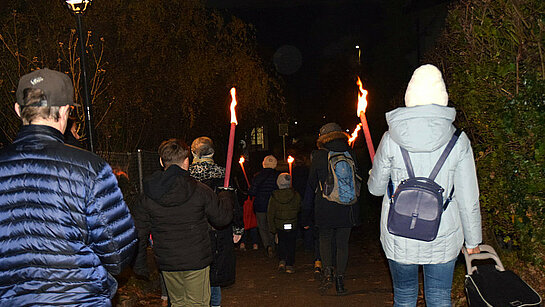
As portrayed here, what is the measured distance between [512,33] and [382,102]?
65.1 ft

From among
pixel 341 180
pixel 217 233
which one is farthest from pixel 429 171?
pixel 341 180

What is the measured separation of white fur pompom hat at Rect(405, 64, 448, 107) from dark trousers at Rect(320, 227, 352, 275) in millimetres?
3300

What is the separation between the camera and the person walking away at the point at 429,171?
374 centimetres

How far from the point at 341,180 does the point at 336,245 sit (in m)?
0.90

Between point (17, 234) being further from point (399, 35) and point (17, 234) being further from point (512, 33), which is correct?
point (399, 35)

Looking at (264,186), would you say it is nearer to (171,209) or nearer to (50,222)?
(171,209)

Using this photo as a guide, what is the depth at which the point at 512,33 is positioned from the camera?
218 inches

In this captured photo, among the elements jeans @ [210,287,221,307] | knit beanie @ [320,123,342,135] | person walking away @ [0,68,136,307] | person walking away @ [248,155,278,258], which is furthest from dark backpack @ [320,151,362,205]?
person walking away @ [0,68,136,307]

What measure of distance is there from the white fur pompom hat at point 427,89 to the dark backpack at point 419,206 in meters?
0.30

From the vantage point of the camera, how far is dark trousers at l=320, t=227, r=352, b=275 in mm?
7023

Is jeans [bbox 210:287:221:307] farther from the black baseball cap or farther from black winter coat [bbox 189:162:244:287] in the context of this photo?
the black baseball cap

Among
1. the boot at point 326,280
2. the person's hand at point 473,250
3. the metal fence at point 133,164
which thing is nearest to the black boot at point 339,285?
the boot at point 326,280

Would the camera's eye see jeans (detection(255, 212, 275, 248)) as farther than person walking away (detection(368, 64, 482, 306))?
Yes

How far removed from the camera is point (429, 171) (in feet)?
12.4
